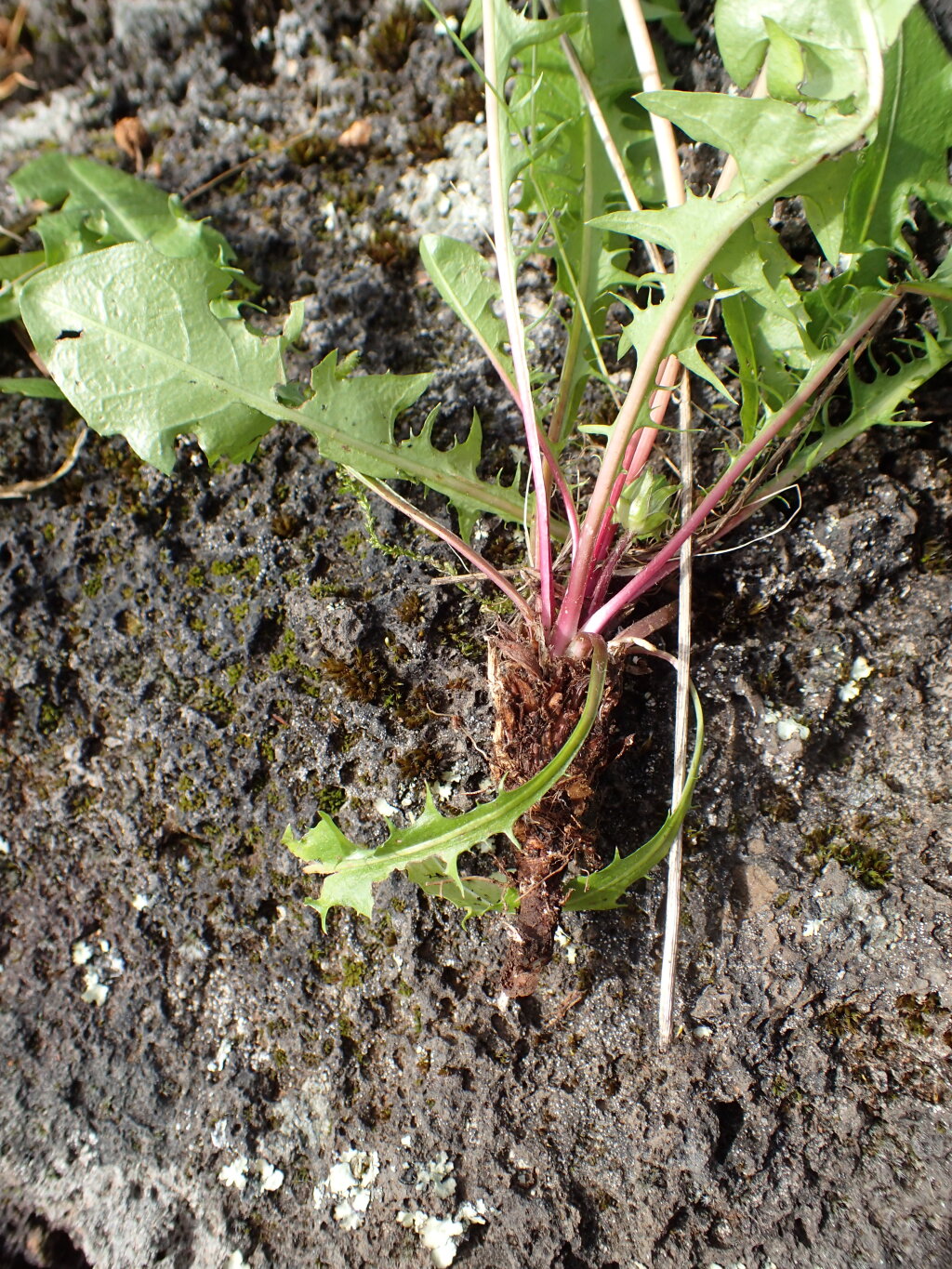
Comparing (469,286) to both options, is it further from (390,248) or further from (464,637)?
(464,637)

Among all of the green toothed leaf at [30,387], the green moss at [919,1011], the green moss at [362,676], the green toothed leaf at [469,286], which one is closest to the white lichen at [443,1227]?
the green moss at [919,1011]

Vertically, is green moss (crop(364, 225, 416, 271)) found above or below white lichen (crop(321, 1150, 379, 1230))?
above

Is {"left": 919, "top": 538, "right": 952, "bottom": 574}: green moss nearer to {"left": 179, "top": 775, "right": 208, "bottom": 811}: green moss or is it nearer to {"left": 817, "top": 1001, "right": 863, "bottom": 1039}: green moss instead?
{"left": 817, "top": 1001, "right": 863, "bottom": 1039}: green moss

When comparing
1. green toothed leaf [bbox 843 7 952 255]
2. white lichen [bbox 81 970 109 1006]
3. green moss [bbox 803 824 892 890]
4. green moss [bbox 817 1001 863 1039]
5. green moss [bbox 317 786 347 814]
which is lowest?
green moss [bbox 817 1001 863 1039]

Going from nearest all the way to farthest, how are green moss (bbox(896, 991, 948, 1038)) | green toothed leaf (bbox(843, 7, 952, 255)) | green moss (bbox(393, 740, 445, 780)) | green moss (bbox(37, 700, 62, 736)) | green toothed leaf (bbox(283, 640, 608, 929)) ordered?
green toothed leaf (bbox(843, 7, 952, 255)), green toothed leaf (bbox(283, 640, 608, 929)), green moss (bbox(896, 991, 948, 1038)), green moss (bbox(393, 740, 445, 780)), green moss (bbox(37, 700, 62, 736))

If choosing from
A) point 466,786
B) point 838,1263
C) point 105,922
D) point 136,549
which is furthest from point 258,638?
point 838,1263

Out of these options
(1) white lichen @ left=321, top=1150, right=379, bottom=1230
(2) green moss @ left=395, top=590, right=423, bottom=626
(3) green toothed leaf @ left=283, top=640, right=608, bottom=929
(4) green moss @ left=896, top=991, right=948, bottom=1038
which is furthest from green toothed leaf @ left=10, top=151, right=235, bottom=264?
(4) green moss @ left=896, top=991, right=948, bottom=1038

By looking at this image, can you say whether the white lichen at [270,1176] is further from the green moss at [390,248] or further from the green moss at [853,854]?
the green moss at [390,248]
